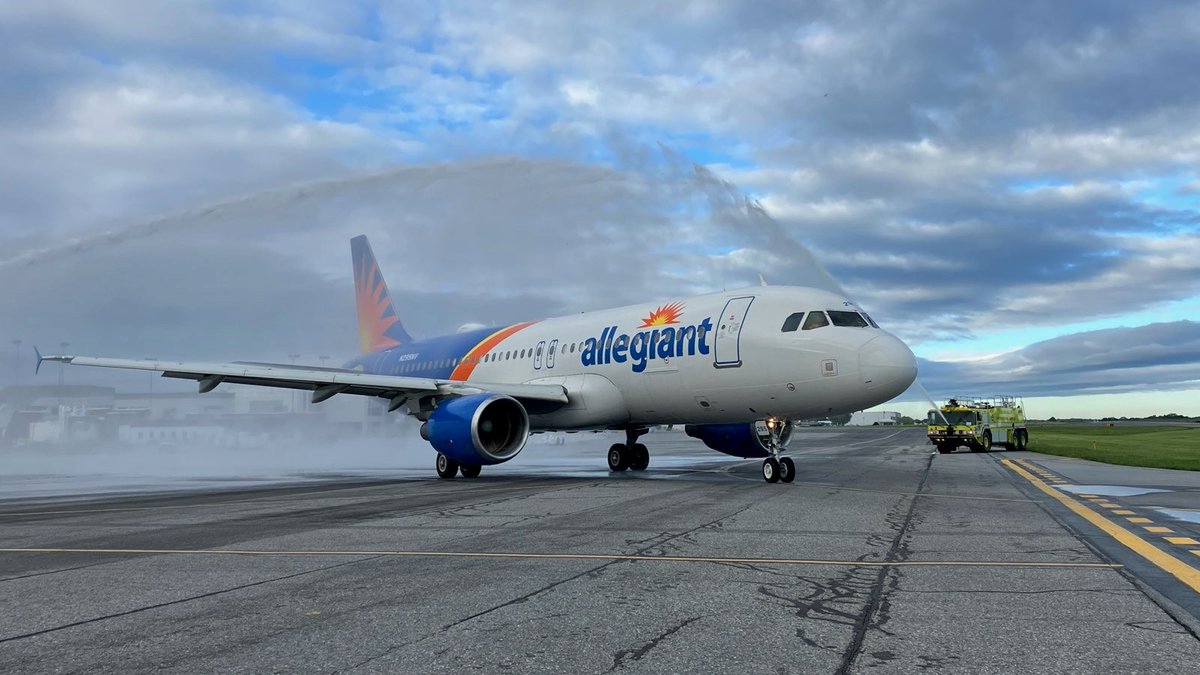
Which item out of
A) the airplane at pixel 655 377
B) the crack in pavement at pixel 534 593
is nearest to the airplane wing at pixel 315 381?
the airplane at pixel 655 377

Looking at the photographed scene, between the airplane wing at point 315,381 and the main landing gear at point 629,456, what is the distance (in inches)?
128

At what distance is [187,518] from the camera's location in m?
13.0

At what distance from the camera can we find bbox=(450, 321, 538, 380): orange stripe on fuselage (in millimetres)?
27609

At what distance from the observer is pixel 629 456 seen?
25.2 meters

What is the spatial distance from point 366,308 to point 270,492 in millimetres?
19028

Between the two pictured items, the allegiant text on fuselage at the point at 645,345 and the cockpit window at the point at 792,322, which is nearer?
the cockpit window at the point at 792,322

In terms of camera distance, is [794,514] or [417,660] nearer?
[417,660]

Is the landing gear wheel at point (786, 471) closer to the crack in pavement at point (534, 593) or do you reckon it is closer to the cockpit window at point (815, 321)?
the cockpit window at point (815, 321)

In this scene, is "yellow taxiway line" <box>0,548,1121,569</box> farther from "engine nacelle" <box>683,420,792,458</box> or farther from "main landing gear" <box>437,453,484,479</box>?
"engine nacelle" <box>683,420,792,458</box>

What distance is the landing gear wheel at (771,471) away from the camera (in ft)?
60.3

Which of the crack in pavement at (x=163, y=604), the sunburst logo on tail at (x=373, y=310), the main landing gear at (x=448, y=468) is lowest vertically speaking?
the crack in pavement at (x=163, y=604)

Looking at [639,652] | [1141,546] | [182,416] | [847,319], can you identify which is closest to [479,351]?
[847,319]

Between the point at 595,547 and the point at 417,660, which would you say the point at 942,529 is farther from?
the point at 417,660

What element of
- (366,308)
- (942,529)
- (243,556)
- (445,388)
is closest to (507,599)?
(243,556)
